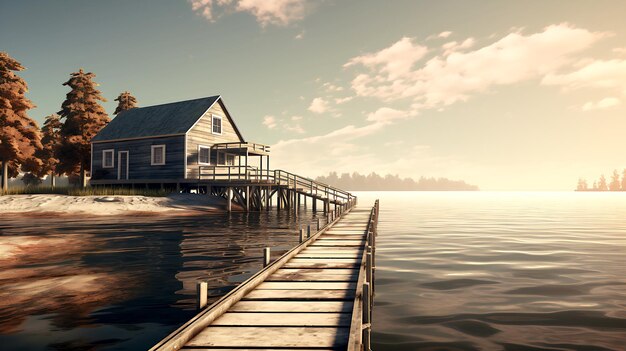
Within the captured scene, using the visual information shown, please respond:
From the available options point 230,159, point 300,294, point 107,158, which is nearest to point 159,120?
point 107,158

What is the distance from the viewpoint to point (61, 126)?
46.2 meters

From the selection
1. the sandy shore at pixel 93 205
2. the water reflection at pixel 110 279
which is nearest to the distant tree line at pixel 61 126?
the sandy shore at pixel 93 205

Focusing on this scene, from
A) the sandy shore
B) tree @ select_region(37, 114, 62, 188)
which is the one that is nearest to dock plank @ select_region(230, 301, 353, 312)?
the sandy shore

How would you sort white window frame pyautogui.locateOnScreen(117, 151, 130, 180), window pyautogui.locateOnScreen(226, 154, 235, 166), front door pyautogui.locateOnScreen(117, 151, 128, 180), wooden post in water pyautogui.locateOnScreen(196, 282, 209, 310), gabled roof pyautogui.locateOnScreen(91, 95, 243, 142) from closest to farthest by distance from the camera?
wooden post in water pyautogui.locateOnScreen(196, 282, 209, 310)
gabled roof pyautogui.locateOnScreen(91, 95, 243, 142)
white window frame pyautogui.locateOnScreen(117, 151, 130, 180)
front door pyautogui.locateOnScreen(117, 151, 128, 180)
window pyautogui.locateOnScreen(226, 154, 235, 166)

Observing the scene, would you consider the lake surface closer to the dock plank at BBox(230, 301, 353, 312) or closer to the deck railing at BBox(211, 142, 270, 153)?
the dock plank at BBox(230, 301, 353, 312)

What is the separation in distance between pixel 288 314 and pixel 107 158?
38.2 meters

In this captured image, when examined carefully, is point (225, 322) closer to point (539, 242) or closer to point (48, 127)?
point (539, 242)

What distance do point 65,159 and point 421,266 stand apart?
41.3 meters

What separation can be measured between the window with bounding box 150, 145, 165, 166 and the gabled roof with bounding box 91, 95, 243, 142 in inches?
42.2

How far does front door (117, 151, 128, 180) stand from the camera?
127 feet

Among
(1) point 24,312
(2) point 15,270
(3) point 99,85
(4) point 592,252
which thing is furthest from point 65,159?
(4) point 592,252

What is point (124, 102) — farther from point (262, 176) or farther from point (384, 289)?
point (384, 289)

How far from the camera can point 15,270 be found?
39.5 ft

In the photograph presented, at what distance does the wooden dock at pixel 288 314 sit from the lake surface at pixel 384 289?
0.91 meters
